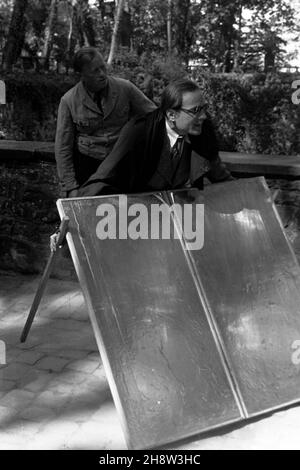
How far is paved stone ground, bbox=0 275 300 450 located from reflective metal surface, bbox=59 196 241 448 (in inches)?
6.9

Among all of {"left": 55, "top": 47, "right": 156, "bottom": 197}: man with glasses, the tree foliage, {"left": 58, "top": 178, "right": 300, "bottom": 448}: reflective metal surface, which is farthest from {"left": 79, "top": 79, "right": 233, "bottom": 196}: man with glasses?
the tree foliage

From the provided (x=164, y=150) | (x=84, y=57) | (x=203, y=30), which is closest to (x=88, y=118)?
(x=84, y=57)

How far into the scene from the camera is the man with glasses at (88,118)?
3.84 m

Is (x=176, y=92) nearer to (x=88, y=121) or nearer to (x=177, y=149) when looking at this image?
(x=177, y=149)

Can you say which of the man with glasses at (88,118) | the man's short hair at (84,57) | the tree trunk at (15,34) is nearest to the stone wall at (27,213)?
the man with glasses at (88,118)

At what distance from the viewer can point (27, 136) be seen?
8.12 meters

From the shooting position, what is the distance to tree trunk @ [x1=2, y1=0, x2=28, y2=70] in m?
9.80

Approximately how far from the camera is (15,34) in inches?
397

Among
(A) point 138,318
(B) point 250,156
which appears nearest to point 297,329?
(A) point 138,318

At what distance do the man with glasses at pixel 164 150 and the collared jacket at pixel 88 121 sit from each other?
73 cm

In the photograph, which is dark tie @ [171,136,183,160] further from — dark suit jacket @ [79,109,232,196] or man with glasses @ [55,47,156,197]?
man with glasses @ [55,47,156,197]

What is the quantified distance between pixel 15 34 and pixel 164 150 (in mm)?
7733

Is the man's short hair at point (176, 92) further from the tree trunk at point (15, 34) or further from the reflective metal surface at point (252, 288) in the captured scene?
the tree trunk at point (15, 34)
